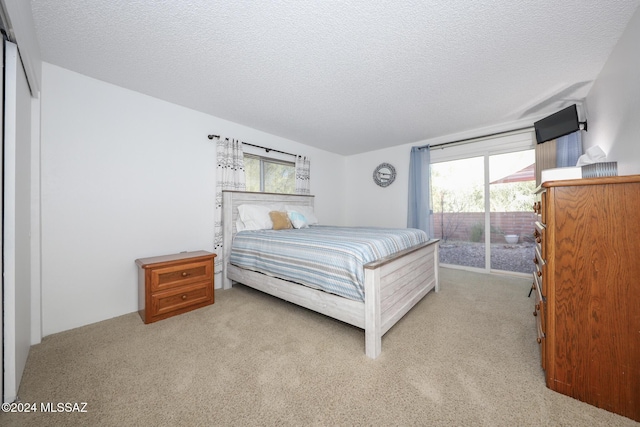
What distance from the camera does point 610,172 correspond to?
1540 millimetres

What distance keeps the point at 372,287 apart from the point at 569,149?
3329mm

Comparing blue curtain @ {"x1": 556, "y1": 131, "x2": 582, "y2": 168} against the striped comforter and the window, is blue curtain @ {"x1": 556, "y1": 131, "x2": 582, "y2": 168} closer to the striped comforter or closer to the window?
the striped comforter

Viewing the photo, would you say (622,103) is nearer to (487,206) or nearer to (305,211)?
(487,206)

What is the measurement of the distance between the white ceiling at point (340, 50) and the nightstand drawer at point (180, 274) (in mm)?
1905

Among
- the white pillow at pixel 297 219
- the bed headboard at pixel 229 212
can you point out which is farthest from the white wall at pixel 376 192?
the bed headboard at pixel 229 212

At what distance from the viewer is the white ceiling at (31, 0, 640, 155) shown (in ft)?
4.95

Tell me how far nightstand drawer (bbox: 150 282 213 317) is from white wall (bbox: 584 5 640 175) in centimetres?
378

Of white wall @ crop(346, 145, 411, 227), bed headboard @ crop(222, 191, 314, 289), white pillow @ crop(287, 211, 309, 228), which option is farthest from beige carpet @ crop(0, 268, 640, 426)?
white wall @ crop(346, 145, 411, 227)

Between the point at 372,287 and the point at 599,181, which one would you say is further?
the point at 372,287

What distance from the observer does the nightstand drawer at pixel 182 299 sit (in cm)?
223

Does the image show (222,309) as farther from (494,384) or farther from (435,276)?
(435,276)

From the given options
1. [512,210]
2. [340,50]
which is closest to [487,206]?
[512,210]

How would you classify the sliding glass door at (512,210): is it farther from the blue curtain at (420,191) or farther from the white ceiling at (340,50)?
the blue curtain at (420,191)

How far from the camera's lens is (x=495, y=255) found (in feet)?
12.5
